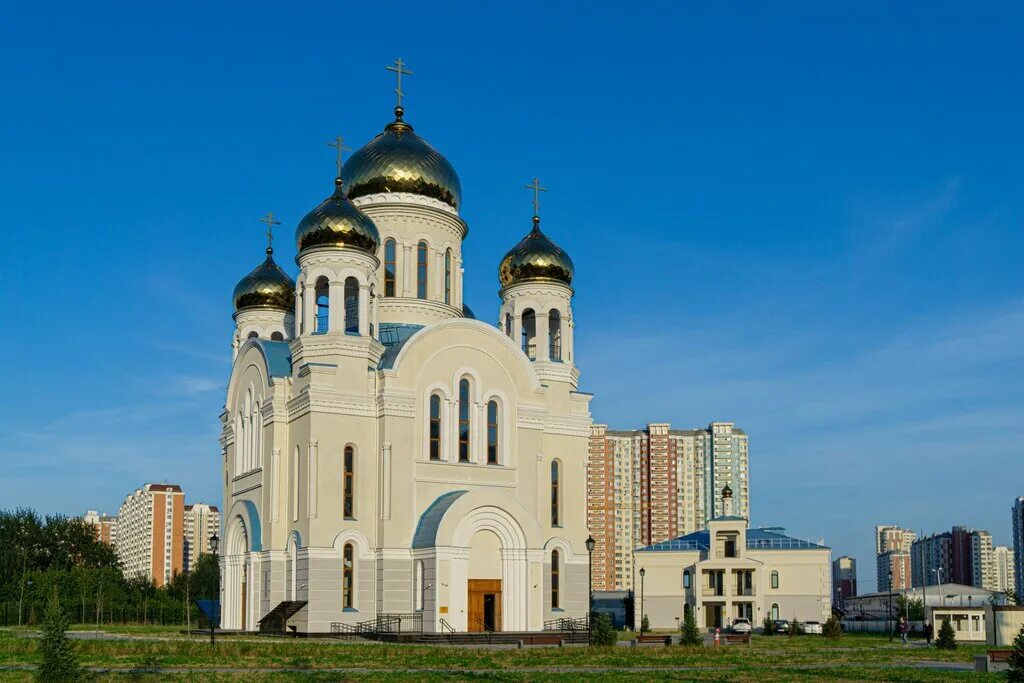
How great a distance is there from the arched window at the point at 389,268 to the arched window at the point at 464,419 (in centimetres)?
401

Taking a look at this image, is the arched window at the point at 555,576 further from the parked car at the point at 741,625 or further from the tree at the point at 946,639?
the tree at the point at 946,639

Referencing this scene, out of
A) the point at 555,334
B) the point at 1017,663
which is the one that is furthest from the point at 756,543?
the point at 1017,663

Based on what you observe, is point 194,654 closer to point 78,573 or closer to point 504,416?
point 504,416

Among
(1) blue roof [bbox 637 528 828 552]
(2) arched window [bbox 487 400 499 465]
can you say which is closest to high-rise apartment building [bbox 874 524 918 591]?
(1) blue roof [bbox 637 528 828 552]

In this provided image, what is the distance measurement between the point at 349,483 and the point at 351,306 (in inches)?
230

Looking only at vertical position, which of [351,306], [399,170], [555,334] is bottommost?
[555,334]

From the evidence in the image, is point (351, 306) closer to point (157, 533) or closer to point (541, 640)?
point (541, 640)

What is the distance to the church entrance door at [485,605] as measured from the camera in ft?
101

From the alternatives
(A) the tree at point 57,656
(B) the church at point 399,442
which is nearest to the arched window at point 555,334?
(B) the church at point 399,442

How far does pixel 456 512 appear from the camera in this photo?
30484 mm

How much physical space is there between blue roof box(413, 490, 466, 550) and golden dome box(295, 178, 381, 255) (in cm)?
699

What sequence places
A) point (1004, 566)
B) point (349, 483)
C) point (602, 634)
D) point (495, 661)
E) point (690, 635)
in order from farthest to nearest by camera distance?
point (1004, 566) → point (349, 483) → point (690, 635) → point (602, 634) → point (495, 661)

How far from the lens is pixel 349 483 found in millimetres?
31156

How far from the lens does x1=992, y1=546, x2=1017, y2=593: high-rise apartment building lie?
391 ft
